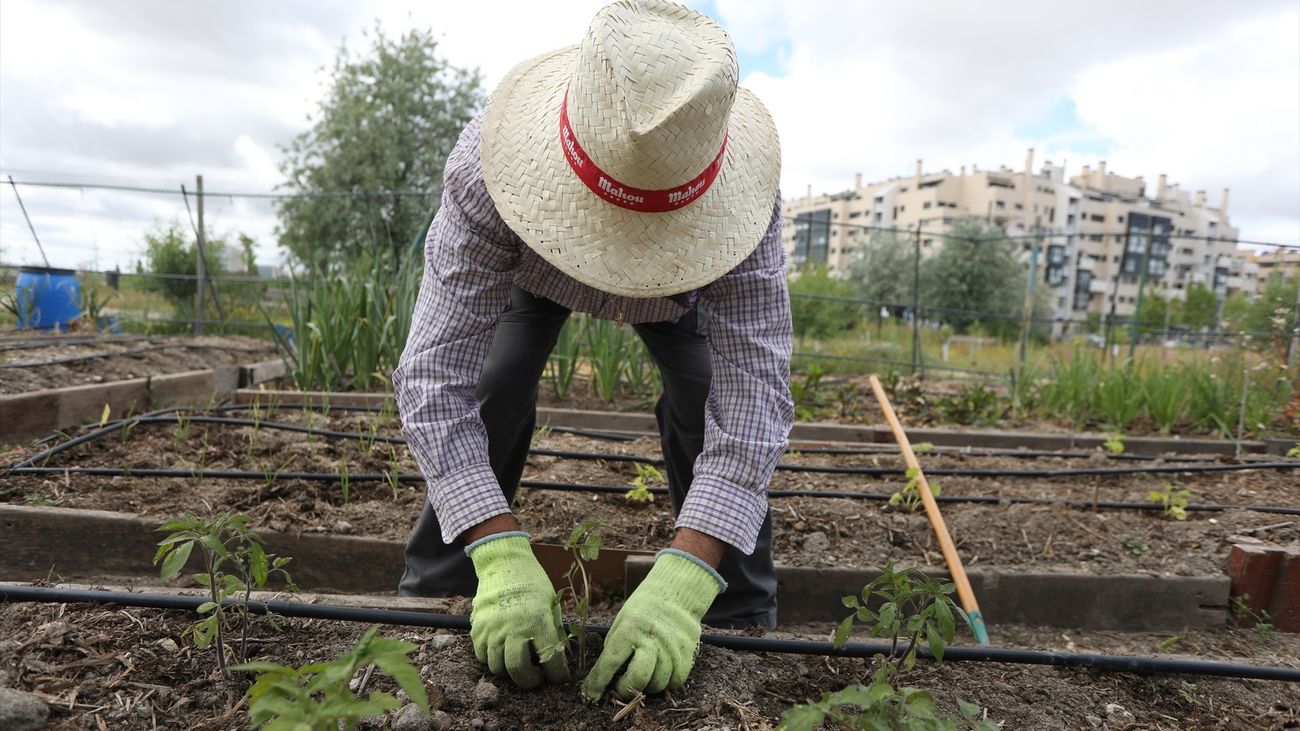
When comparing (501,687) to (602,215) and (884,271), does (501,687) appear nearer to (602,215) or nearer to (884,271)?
(602,215)

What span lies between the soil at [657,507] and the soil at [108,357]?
124 centimetres

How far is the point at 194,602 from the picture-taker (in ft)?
4.42

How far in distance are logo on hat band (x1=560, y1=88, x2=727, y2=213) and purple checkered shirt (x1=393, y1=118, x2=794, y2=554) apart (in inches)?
11.5

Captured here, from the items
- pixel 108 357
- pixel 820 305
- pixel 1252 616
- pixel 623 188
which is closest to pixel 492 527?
pixel 623 188

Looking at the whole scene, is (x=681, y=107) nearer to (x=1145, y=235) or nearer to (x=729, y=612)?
(x=729, y=612)

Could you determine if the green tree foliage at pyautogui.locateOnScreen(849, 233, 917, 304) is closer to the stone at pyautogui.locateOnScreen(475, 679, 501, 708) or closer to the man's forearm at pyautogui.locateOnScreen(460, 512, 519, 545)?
the man's forearm at pyautogui.locateOnScreen(460, 512, 519, 545)

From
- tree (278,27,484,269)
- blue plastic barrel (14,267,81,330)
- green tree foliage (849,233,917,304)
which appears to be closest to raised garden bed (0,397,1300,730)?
blue plastic barrel (14,267,81,330)

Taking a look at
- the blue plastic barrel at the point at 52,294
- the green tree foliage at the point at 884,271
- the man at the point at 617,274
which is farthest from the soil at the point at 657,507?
the green tree foliage at the point at 884,271

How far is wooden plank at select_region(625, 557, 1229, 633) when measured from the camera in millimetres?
2117

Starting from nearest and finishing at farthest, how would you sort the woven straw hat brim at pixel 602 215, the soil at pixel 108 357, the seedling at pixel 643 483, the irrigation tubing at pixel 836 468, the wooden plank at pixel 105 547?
the woven straw hat brim at pixel 602 215 → the wooden plank at pixel 105 547 → the seedling at pixel 643 483 → the irrigation tubing at pixel 836 468 → the soil at pixel 108 357

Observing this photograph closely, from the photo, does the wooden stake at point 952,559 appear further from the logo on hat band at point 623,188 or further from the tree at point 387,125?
the tree at point 387,125

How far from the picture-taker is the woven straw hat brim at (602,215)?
1.30 metres

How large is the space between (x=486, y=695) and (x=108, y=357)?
13.8ft

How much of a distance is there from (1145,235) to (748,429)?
6.63 metres
